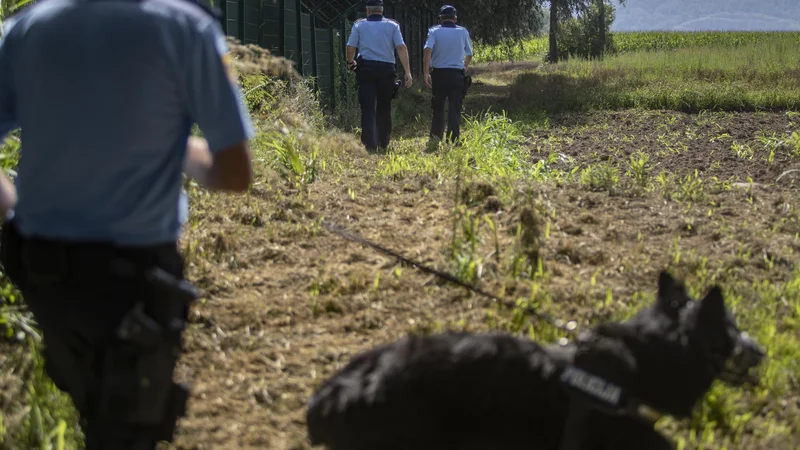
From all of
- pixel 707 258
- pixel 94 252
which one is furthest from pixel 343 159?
pixel 94 252

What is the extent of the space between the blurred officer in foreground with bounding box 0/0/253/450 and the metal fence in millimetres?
8856

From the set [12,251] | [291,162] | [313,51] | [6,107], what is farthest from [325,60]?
[12,251]

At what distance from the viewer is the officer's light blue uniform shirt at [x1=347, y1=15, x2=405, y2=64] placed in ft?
31.2

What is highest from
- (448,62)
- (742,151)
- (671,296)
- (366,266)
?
(448,62)

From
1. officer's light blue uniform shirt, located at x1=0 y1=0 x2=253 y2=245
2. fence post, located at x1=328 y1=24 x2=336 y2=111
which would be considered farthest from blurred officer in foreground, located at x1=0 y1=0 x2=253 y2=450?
fence post, located at x1=328 y1=24 x2=336 y2=111

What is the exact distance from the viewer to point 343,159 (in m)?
7.82

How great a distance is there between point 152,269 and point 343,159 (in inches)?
238

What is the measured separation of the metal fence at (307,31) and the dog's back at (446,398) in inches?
357

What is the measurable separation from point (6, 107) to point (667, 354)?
1.77 m

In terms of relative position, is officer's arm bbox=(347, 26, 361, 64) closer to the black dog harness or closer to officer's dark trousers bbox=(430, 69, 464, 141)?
officer's dark trousers bbox=(430, 69, 464, 141)

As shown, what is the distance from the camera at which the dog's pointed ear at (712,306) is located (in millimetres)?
1962

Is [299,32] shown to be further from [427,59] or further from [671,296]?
[671,296]

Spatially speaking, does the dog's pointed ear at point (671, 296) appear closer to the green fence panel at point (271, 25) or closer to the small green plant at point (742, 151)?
the small green plant at point (742, 151)

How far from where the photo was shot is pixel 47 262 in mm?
1814
